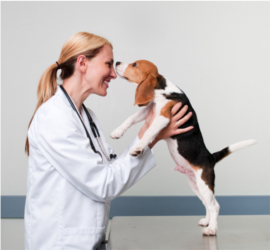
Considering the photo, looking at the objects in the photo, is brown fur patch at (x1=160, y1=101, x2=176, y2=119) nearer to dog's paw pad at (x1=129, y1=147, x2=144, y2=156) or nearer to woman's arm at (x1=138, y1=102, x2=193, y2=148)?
woman's arm at (x1=138, y1=102, x2=193, y2=148)

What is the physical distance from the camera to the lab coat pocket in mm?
1485

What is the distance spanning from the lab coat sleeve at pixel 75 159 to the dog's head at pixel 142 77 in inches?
16.4

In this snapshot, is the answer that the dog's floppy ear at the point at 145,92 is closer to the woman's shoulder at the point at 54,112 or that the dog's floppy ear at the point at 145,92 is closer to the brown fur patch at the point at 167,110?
the brown fur patch at the point at 167,110

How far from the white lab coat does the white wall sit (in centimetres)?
189

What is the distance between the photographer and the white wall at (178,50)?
3432mm

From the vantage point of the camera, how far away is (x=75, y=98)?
1820 millimetres

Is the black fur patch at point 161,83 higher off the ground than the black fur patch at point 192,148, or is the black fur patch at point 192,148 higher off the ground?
the black fur patch at point 161,83

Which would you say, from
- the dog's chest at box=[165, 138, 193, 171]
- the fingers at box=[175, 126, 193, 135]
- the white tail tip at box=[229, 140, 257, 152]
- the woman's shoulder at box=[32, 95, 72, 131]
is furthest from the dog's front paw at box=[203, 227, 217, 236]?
the woman's shoulder at box=[32, 95, 72, 131]

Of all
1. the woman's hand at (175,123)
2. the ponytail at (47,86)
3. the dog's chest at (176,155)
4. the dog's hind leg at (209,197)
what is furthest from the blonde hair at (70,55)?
the dog's hind leg at (209,197)

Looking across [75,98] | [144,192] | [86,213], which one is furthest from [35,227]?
[144,192]

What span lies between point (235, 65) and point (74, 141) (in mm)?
2536

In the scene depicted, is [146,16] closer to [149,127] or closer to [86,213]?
[149,127]

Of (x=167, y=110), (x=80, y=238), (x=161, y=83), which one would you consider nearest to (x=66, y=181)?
(x=80, y=238)

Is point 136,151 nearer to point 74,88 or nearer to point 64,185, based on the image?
point 64,185
